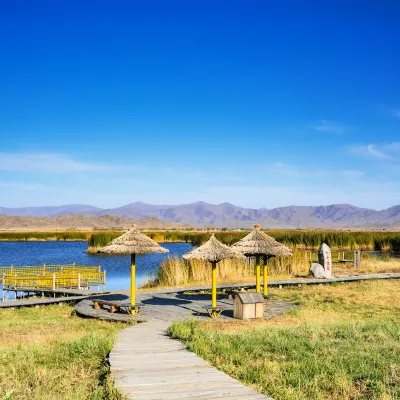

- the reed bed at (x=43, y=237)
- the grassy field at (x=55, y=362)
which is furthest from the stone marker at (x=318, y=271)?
the reed bed at (x=43, y=237)

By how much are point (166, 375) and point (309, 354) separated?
3.13 meters

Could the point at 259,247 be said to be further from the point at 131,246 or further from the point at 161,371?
the point at 161,371

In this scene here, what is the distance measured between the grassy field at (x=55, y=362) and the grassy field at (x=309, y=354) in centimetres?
196

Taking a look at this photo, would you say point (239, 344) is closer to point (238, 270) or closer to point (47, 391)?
point (47, 391)

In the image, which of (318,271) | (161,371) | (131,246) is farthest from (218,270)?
(161,371)

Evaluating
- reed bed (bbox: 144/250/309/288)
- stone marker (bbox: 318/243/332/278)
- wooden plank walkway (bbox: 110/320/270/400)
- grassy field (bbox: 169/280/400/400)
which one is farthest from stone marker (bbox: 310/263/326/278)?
wooden plank walkway (bbox: 110/320/270/400)

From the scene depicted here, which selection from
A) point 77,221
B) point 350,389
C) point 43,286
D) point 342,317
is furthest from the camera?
point 77,221

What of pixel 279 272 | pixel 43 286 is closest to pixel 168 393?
pixel 43 286

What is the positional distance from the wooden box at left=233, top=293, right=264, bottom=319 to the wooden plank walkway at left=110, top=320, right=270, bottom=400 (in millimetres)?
4764

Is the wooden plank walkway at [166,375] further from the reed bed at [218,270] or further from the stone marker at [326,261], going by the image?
the stone marker at [326,261]

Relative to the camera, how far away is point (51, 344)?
11016mm

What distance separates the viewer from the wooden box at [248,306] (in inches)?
590

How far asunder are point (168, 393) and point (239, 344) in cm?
379

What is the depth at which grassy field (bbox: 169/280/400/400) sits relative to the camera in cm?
771
